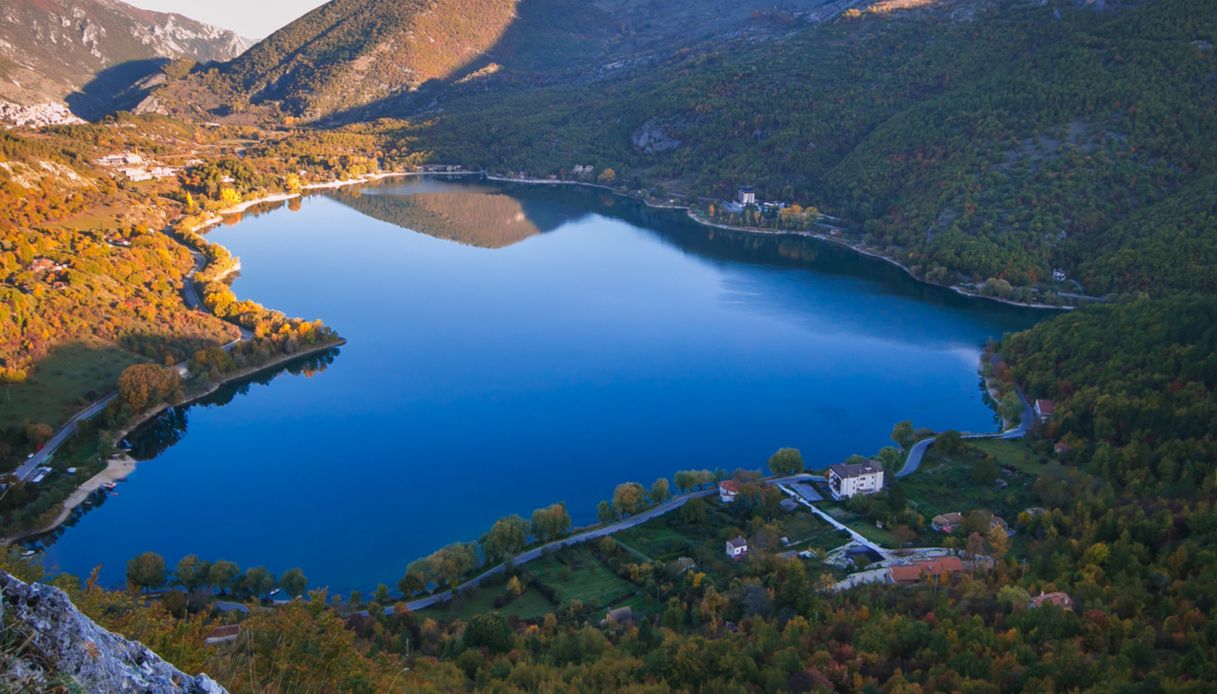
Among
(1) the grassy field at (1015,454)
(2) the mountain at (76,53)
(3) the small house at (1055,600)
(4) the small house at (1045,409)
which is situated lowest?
(1) the grassy field at (1015,454)

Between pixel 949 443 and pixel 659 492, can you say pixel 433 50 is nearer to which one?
pixel 949 443

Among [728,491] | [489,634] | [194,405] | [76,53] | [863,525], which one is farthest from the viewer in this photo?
[76,53]

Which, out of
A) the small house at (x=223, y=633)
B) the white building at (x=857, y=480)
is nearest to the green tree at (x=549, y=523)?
the small house at (x=223, y=633)

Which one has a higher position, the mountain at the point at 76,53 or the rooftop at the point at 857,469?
the mountain at the point at 76,53

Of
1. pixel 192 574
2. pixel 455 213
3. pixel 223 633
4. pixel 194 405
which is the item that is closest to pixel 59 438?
pixel 194 405

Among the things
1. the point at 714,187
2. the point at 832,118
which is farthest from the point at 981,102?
the point at 714,187

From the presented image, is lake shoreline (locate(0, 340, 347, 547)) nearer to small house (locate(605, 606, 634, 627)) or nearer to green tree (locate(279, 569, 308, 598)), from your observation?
green tree (locate(279, 569, 308, 598))

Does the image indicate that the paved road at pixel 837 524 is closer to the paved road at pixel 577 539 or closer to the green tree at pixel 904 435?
the paved road at pixel 577 539

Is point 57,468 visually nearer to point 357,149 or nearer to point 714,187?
point 714,187
